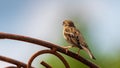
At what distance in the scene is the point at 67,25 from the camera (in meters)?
6.00

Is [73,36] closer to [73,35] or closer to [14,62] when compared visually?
[73,35]

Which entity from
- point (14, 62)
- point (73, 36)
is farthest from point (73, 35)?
point (14, 62)

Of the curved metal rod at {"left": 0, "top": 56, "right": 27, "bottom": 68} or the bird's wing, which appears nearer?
the curved metal rod at {"left": 0, "top": 56, "right": 27, "bottom": 68}

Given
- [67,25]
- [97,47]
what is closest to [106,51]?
[97,47]

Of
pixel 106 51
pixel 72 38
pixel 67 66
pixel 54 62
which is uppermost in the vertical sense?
pixel 106 51

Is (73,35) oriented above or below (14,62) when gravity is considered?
above

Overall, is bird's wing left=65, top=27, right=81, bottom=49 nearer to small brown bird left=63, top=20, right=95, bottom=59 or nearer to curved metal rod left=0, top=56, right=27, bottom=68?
small brown bird left=63, top=20, right=95, bottom=59

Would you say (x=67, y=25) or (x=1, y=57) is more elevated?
(x=67, y=25)

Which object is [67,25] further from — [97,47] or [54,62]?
[97,47]

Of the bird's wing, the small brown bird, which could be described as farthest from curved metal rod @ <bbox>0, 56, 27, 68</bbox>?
the bird's wing

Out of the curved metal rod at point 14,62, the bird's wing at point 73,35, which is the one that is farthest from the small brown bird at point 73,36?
the curved metal rod at point 14,62

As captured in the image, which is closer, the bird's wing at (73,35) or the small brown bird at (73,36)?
the small brown bird at (73,36)

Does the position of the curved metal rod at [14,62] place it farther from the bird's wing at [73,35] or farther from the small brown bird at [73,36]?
the bird's wing at [73,35]

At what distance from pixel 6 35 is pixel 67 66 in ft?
1.61
